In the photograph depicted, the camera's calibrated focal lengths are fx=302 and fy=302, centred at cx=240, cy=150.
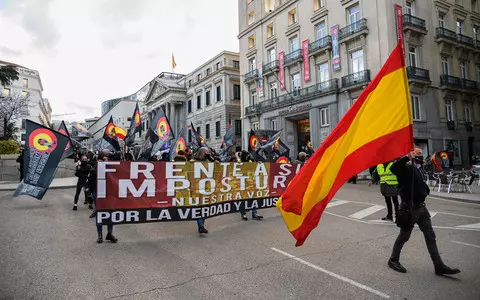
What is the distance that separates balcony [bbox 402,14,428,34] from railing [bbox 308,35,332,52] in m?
5.84

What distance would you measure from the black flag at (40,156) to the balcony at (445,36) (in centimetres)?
2913

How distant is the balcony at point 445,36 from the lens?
2558 cm

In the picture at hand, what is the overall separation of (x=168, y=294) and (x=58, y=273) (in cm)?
187

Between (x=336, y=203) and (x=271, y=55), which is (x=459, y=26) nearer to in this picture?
(x=271, y=55)

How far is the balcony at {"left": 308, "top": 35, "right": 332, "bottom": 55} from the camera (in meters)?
26.7

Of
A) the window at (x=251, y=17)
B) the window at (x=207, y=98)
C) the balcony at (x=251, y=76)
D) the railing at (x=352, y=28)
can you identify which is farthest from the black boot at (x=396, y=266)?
the window at (x=207, y=98)

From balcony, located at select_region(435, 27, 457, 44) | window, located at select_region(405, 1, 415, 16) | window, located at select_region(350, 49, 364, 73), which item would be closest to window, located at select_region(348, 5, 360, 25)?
window, located at select_region(350, 49, 364, 73)

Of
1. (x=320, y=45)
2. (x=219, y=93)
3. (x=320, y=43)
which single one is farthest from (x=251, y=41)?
(x=320, y=45)

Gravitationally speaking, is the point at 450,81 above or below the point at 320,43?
below

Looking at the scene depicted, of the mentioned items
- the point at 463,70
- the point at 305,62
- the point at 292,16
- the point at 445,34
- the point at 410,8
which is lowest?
the point at 463,70

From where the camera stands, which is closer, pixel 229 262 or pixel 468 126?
pixel 229 262

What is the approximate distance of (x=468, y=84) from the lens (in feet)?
90.6

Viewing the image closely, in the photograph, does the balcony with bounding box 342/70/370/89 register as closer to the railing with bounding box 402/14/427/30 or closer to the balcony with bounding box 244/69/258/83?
the railing with bounding box 402/14/427/30

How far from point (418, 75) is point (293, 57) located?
11395mm
